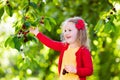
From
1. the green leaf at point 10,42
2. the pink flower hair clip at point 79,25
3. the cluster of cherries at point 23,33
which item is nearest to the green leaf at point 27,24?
the cluster of cherries at point 23,33

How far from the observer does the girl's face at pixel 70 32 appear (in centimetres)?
277

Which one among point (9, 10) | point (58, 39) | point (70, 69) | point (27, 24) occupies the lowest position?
point (70, 69)

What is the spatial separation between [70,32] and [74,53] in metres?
0.12

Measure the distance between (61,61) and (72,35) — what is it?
0.52ft

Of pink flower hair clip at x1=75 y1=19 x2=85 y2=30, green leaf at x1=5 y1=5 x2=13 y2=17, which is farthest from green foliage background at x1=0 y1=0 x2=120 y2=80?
pink flower hair clip at x1=75 y1=19 x2=85 y2=30

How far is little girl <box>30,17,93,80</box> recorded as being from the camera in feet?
8.83

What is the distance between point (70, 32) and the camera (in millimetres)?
2777

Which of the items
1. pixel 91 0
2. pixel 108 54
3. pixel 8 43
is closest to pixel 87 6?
pixel 91 0

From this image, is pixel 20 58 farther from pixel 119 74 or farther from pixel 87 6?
pixel 119 74

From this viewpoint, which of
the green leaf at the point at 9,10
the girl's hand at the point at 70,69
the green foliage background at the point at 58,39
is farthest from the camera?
the green foliage background at the point at 58,39

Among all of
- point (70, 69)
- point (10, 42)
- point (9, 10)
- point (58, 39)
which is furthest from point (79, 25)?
point (58, 39)

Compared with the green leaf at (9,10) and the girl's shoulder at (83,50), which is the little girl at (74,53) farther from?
the green leaf at (9,10)

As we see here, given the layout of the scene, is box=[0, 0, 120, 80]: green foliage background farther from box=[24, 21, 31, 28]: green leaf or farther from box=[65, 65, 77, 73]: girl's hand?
box=[65, 65, 77, 73]: girl's hand

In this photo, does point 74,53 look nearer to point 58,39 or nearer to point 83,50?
point 83,50
